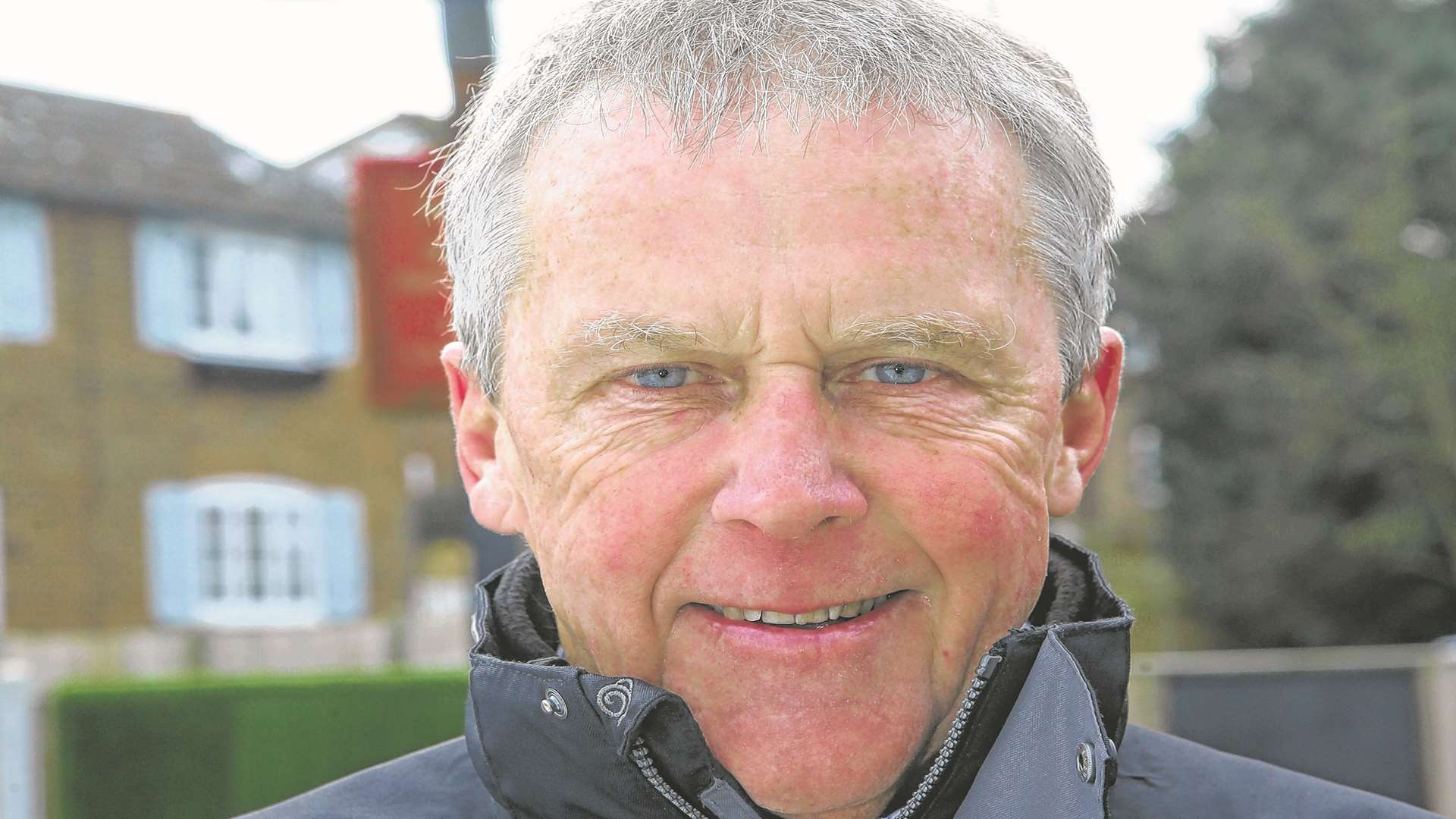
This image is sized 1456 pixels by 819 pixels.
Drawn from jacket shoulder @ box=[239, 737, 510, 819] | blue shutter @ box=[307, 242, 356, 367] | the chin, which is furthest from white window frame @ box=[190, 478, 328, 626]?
the chin

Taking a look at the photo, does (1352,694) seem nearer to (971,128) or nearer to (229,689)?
(229,689)

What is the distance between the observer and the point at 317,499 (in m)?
18.4

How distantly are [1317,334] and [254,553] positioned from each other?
13.5 meters

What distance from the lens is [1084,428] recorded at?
6.00 feet

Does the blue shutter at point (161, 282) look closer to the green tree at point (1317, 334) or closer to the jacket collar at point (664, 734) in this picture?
the green tree at point (1317, 334)

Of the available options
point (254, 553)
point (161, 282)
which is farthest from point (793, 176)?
point (254, 553)

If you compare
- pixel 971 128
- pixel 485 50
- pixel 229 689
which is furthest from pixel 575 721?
pixel 229 689

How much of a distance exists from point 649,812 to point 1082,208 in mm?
865

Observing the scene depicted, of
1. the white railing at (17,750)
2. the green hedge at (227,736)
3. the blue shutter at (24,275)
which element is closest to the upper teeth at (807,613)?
the white railing at (17,750)

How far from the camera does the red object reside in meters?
6.28

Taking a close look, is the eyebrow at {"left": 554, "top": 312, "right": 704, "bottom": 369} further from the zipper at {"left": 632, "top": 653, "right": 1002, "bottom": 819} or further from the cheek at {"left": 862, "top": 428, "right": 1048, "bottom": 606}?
the zipper at {"left": 632, "top": 653, "right": 1002, "bottom": 819}

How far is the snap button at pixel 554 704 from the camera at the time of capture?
1496 millimetres

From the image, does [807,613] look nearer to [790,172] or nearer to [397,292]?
[790,172]

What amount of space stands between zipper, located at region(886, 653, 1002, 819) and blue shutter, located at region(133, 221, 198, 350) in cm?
1652
